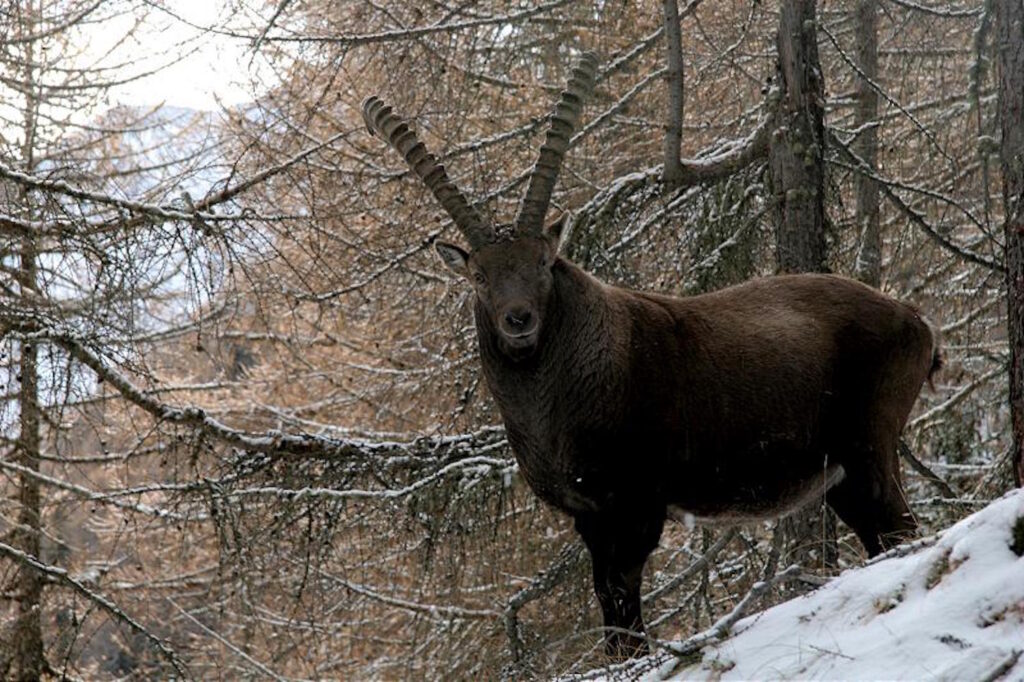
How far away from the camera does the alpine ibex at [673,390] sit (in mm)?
6094

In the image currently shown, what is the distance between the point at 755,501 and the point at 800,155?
2.81 meters

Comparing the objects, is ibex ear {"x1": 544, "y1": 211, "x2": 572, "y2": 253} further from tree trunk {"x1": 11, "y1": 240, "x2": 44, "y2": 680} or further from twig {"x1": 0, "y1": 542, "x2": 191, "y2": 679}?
tree trunk {"x1": 11, "y1": 240, "x2": 44, "y2": 680}

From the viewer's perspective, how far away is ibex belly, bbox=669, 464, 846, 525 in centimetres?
634

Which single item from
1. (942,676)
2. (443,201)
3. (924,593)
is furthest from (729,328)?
(942,676)

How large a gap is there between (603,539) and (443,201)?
1.99 m

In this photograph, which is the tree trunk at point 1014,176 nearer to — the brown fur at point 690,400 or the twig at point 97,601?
the brown fur at point 690,400

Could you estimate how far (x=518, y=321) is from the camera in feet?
19.7

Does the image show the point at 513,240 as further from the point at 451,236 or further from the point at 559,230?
the point at 451,236

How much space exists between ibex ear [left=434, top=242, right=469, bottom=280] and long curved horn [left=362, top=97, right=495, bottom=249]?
75 mm

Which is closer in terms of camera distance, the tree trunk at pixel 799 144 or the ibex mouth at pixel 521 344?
the ibex mouth at pixel 521 344

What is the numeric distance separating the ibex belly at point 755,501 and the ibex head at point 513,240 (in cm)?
120

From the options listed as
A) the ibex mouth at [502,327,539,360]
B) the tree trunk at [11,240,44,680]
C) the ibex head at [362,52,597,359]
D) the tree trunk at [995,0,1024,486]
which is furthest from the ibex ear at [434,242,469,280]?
the tree trunk at [11,240,44,680]

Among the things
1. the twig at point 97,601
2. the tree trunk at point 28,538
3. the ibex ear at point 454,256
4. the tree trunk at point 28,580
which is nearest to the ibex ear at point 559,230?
the ibex ear at point 454,256

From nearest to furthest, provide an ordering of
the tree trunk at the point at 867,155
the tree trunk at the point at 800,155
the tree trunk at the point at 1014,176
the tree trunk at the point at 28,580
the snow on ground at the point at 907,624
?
1. the snow on ground at the point at 907,624
2. the tree trunk at the point at 1014,176
3. the tree trunk at the point at 800,155
4. the tree trunk at the point at 867,155
5. the tree trunk at the point at 28,580
